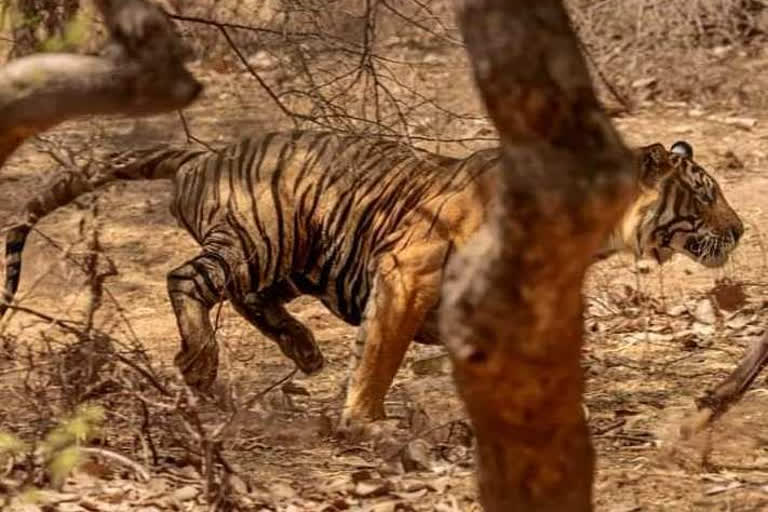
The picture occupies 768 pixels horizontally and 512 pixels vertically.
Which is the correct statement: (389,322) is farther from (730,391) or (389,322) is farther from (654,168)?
(730,391)

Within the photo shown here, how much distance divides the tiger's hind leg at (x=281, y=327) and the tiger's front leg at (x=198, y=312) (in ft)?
1.87

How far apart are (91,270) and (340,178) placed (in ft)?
5.40

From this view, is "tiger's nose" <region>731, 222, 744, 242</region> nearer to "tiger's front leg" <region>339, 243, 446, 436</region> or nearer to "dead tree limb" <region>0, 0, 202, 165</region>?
"tiger's front leg" <region>339, 243, 446, 436</region>

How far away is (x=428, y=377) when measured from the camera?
23.4 feet

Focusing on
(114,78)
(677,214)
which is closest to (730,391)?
(677,214)

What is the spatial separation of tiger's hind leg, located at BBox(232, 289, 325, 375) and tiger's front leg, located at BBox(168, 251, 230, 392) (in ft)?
1.87

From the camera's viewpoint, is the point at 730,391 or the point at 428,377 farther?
the point at 428,377

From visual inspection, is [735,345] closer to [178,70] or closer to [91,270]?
[91,270]

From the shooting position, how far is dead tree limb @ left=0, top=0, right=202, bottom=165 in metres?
2.80

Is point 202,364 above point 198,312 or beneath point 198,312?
beneath

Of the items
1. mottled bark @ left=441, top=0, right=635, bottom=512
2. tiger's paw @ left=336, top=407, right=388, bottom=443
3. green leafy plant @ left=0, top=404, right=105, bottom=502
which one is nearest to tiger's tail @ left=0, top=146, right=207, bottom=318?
tiger's paw @ left=336, top=407, right=388, bottom=443

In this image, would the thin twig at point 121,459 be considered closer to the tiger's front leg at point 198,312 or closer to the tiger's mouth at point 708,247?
the tiger's front leg at point 198,312

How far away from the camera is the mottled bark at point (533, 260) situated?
99.8 inches

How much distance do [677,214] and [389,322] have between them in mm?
1187
